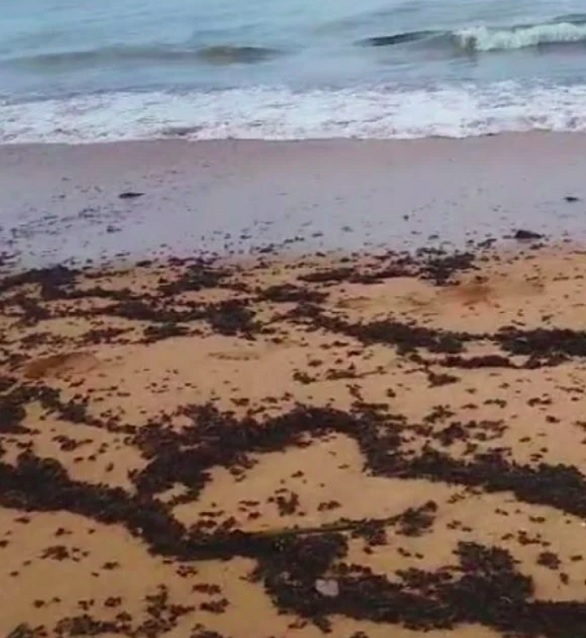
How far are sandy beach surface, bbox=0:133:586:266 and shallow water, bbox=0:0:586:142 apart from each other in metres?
0.71

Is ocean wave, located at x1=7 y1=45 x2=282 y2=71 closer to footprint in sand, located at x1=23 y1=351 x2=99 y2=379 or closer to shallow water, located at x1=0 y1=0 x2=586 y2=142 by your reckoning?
shallow water, located at x1=0 y1=0 x2=586 y2=142

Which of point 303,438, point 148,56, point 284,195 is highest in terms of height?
point 148,56

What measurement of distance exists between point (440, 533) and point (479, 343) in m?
1.58

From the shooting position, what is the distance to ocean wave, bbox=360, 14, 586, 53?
1416 centimetres

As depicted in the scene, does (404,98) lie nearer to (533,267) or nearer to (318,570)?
(533,267)

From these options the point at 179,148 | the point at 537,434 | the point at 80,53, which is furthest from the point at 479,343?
the point at 80,53

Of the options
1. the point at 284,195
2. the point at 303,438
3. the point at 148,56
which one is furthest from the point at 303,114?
the point at 303,438

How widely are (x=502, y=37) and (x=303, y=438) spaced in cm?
1123

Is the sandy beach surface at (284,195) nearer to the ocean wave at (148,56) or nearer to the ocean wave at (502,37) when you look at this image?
the ocean wave at (148,56)

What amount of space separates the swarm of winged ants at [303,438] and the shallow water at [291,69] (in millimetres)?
3903

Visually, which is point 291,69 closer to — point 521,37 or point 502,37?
point 502,37

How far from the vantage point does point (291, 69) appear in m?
13.5

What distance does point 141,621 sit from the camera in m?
3.38

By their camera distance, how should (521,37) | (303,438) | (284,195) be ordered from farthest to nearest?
1. (521,37)
2. (284,195)
3. (303,438)
